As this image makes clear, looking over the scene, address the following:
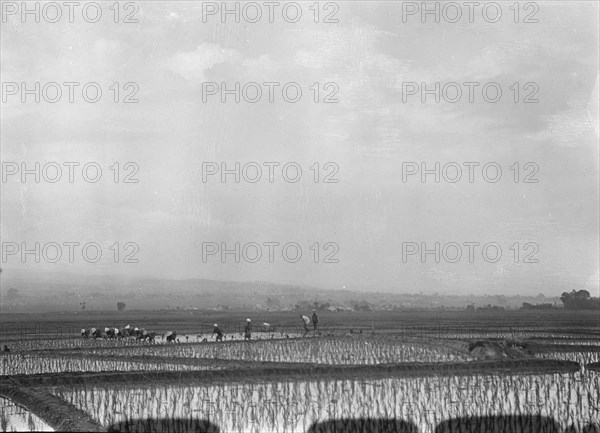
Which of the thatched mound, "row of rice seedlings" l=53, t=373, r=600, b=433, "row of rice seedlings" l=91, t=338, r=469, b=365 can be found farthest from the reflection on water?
the thatched mound

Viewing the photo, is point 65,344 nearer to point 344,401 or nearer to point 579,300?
A: point 344,401

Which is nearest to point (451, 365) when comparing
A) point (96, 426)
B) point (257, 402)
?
point (257, 402)

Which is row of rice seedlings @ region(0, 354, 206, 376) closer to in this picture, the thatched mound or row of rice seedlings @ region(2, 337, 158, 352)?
row of rice seedlings @ region(2, 337, 158, 352)

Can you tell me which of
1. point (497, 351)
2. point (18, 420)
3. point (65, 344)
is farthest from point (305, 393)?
point (65, 344)

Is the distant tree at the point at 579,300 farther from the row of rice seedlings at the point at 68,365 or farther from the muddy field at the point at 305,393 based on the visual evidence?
the row of rice seedlings at the point at 68,365

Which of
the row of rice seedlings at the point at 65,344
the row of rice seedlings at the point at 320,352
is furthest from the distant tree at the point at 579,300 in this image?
the row of rice seedlings at the point at 65,344

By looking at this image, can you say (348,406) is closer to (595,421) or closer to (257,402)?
(257,402)
